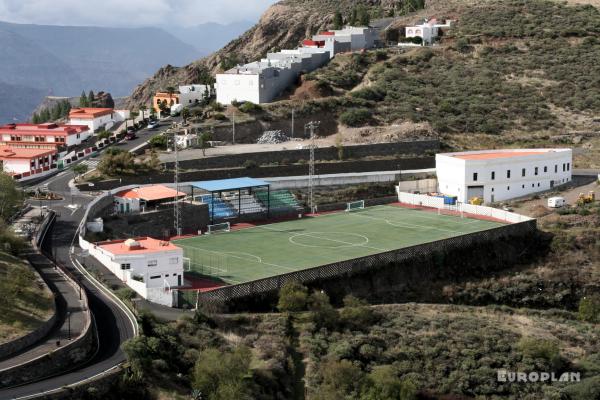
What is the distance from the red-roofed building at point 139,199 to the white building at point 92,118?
2195 centimetres

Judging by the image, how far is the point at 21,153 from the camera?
65062 mm

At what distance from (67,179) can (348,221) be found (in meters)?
17.6

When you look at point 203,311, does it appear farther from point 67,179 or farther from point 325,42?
point 325,42

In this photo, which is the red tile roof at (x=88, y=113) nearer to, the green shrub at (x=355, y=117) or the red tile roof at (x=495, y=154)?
the green shrub at (x=355, y=117)

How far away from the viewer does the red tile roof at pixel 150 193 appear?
54.8m

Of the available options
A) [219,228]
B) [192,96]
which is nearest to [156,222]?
[219,228]

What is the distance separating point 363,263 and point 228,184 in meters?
13.6

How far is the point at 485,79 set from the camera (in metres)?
89.0

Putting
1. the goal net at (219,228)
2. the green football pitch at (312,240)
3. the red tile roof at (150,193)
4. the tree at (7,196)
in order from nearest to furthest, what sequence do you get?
the green football pitch at (312,240) < the tree at (7,196) < the red tile roof at (150,193) < the goal net at (219,228)

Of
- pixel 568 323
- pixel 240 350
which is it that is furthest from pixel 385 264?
pixel 240 350

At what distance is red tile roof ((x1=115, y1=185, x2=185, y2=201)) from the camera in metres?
54.8

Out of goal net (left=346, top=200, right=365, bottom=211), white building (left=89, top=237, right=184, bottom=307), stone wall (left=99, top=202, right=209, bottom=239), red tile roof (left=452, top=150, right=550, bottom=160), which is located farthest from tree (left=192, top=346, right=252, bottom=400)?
red tile roof (left=452, top=150, right=550, bottom=160)

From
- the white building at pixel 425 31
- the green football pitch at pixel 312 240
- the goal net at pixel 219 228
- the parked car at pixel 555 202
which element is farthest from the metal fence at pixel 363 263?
the white building at pixel 425 31

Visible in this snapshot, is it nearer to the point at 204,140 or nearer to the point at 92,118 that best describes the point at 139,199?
the point at 204,140
